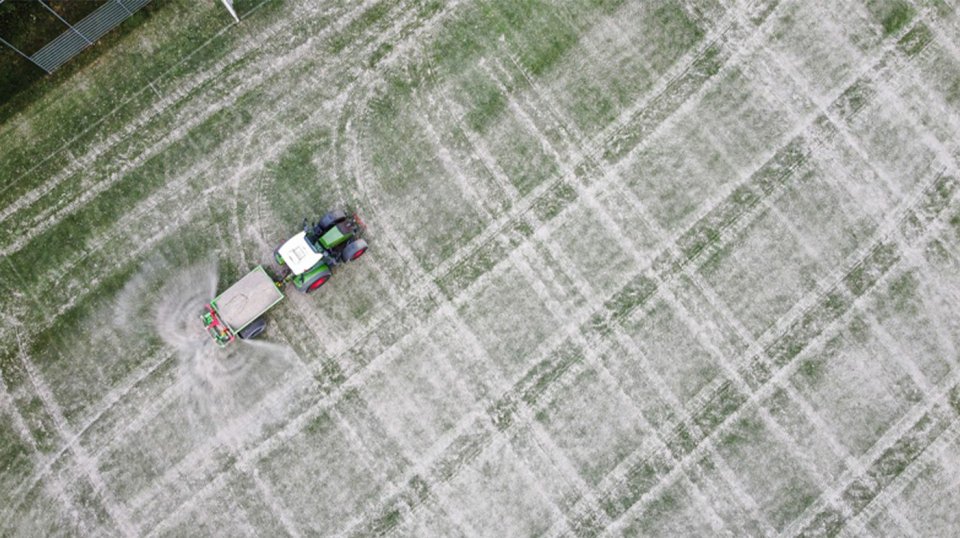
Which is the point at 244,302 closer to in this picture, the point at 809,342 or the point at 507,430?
the point at 507,430

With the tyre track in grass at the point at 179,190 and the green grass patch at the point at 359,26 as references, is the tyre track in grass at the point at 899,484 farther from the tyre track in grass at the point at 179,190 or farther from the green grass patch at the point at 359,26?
the green grass patch at the point at 359,26

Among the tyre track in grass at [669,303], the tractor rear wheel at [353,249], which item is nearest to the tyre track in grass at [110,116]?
the tractor rear wheel at [353,249]

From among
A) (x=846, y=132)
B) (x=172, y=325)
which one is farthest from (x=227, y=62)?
(x=846, y=132)

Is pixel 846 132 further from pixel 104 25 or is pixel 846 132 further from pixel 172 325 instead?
pixel 104 25

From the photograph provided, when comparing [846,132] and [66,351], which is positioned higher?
[66,351]

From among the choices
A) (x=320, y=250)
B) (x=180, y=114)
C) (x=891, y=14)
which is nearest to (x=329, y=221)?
(x=320, y=250)

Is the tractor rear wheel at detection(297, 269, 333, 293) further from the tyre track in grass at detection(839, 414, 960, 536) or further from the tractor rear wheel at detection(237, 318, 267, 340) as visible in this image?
the tyre track in grass at detection(839, 414, 960, 536)
